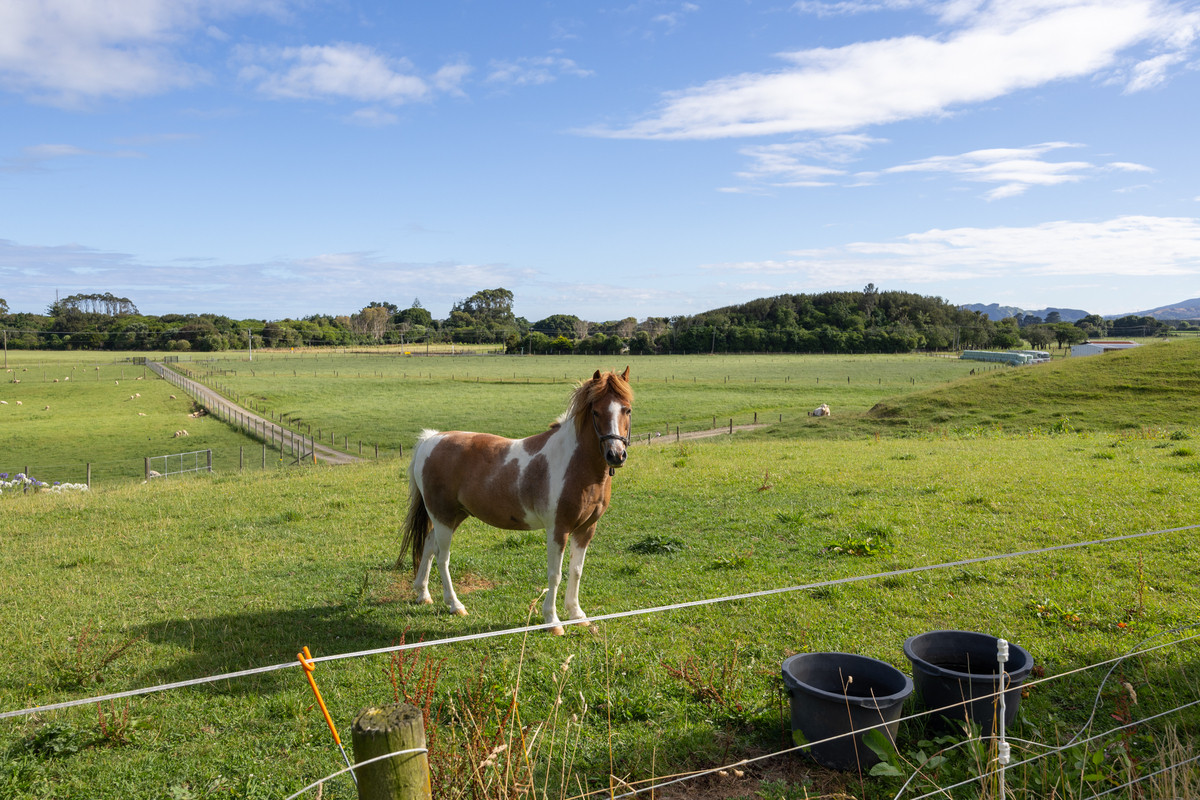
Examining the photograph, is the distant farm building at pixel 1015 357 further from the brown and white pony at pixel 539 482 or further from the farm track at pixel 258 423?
the brown and white pony at pixel 539 482

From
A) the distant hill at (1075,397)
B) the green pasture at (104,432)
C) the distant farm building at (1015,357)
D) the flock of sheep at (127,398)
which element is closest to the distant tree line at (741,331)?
the distant farm building at (1015,357)

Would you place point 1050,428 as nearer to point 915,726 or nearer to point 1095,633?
point 1095,633

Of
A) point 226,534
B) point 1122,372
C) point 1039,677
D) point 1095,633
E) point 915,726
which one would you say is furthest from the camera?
point 1122,372

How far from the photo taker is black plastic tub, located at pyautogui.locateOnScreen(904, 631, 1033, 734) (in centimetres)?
425

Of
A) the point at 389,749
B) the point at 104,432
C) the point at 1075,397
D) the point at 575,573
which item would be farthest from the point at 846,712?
the point at 104,432

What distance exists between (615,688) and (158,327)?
199769mm

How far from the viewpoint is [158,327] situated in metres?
169

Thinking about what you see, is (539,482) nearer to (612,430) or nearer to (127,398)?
(612,430)

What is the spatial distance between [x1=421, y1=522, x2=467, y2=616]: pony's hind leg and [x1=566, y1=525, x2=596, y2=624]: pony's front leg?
130 centimetres

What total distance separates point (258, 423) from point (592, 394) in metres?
45.5

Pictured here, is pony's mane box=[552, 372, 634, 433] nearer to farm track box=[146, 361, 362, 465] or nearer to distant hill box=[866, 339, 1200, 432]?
farm track box=[146, 361, 362, 465]

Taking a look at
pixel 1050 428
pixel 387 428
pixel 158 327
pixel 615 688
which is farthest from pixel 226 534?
pixel 158 327

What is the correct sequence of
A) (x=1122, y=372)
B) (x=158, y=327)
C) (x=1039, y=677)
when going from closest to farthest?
1. (x=1039, y=677)
2. (x=1122, y=372)
3. (x=158, y=327)

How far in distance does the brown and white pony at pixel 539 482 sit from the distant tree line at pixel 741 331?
144276 mm
